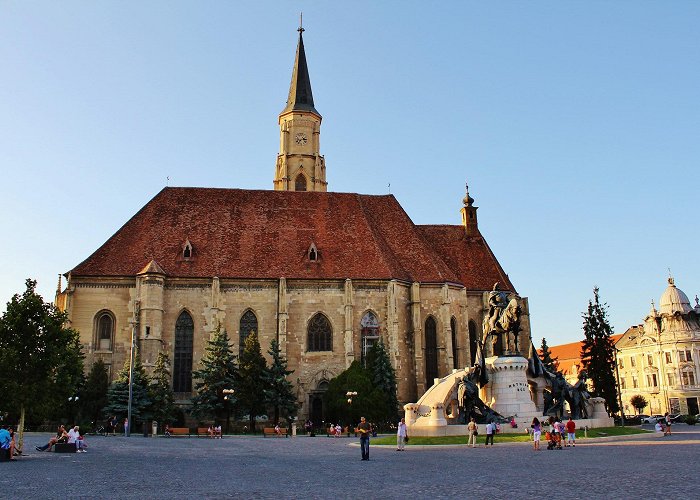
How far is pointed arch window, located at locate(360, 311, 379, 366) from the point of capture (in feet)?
136

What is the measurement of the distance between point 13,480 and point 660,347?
68868mm

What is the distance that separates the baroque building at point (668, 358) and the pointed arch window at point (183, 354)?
146ft

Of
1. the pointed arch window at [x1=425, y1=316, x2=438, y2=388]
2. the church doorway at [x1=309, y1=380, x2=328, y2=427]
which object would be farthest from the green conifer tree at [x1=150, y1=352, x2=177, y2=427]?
the pointed arch window at [x1=425, y1=316, x2=438, y2=388]

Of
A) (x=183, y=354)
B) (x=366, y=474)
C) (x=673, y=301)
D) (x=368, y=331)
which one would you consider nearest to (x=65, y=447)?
(x=366, y=474)

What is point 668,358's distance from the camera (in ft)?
222

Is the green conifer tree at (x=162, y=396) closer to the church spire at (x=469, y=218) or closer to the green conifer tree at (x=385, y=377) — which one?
the green conifer tree at (x=385, y=377)

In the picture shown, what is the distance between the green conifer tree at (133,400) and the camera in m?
34.9

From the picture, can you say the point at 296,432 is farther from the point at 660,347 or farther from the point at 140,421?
the point at 660,347

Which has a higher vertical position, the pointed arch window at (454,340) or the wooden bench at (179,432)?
the pointed arch window at (454,340)

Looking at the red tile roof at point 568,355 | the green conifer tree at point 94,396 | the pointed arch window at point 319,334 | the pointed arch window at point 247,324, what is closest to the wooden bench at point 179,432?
the green conifer tree at point 94,396

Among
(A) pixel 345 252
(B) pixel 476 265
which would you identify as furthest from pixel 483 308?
(A) pixel 345 252

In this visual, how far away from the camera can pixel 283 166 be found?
56375 millimetres

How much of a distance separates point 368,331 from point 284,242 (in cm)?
824

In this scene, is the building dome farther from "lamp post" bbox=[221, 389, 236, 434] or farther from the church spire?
"lamp post" bbox=[221, 389, 236, 434]
